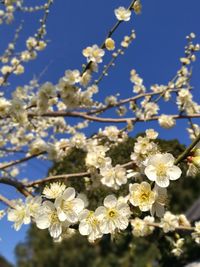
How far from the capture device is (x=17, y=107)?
3051 millimetres

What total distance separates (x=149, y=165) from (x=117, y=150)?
376cm

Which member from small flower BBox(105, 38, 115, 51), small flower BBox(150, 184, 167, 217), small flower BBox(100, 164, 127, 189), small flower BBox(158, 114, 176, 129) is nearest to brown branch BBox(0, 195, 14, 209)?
small flower BBox(100, 164, 127, 189)

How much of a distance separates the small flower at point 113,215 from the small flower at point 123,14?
71.7 inches

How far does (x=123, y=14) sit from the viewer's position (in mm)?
3152

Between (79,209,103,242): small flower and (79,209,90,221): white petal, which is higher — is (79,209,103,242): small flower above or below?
below

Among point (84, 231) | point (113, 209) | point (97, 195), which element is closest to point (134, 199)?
point (113, 209)

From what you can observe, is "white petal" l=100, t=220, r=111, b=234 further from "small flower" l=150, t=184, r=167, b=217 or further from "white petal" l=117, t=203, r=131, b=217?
"small flower" l=150, t=184, r=167, b=217

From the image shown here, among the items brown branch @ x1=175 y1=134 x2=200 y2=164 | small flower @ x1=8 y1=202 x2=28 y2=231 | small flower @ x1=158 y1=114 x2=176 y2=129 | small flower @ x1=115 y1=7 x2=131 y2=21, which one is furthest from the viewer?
small flower @ x1=158 y1=114 x2=176 y2=129

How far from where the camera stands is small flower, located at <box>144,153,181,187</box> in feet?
4.91

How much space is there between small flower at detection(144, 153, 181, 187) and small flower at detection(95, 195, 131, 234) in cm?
18

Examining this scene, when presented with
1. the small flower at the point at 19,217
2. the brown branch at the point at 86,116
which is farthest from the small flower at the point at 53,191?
the brown branch at the point at 86,116

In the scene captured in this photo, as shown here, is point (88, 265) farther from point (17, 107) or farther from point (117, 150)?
point (17, 107)

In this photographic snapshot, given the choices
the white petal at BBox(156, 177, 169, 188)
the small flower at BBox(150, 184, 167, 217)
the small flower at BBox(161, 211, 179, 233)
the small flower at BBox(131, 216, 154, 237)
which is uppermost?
the small flower at BBox(161, 211, 179, 233)

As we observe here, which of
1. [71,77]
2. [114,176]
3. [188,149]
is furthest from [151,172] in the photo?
[71,77]
